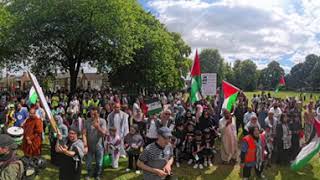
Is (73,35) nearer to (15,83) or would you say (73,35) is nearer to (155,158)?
(155,158)

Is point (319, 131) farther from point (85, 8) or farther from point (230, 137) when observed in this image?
point (85, 8)

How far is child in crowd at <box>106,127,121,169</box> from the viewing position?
437 inches

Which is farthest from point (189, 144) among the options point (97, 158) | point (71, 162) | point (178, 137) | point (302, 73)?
point (302, 73)

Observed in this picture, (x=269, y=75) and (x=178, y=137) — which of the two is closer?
(x=178, y=137)

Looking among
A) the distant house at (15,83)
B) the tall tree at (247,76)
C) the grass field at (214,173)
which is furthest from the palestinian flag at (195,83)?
the tall tree at (247,76)

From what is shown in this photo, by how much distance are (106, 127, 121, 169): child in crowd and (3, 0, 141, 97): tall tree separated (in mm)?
17086

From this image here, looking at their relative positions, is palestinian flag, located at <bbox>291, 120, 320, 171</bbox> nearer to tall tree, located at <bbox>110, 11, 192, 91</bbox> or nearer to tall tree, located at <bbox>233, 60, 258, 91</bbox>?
tall tree, located at <bbox>110, 11, 192, 91</bbox>

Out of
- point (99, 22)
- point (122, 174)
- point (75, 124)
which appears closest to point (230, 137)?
point (122, 174)

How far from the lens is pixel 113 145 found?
11172mm

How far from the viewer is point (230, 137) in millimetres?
11961

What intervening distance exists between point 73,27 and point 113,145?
17.7 m

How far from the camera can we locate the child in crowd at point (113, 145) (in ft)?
36.4

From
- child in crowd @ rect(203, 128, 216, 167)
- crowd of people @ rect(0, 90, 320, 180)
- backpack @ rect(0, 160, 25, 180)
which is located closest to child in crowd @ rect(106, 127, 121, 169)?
crowd of people @ rect(0, 90, 320, 180)

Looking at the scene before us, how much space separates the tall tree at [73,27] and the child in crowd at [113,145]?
1709cm
